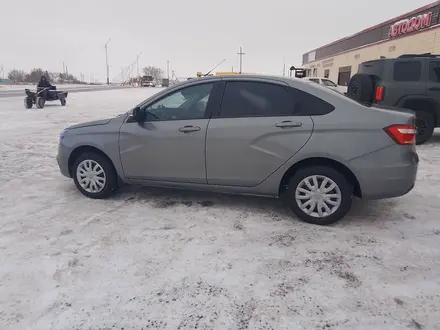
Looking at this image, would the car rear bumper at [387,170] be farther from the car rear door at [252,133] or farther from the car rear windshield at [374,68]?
the car rear windshield at [374,68]

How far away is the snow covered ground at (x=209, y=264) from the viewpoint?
7.70 ft

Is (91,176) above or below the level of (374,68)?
below

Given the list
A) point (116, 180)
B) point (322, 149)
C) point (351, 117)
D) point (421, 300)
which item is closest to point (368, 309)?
point (421, 300)

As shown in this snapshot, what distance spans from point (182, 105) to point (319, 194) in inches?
76.4

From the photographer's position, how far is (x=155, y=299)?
2.51 m

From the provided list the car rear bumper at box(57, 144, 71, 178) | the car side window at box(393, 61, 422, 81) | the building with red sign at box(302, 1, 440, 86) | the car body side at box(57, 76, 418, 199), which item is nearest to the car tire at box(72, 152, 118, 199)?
the car rear bumper at box(57, 144, 71, 178)

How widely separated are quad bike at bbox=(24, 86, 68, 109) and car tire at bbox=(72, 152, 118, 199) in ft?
47.5

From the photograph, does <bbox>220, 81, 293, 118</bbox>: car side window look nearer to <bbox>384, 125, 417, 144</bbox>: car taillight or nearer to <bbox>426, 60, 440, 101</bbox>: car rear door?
<bbox>384, 125, 417, 144</bbox>: car taillight

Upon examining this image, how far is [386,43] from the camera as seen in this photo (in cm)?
2794

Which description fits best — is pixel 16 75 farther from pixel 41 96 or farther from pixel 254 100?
pixel 254 100

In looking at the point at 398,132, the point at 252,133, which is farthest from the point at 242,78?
the point at 398,132

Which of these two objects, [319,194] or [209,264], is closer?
[209,264]

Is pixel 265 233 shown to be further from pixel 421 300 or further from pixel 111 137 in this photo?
pixel 111 137

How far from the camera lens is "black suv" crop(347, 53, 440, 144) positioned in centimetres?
786
